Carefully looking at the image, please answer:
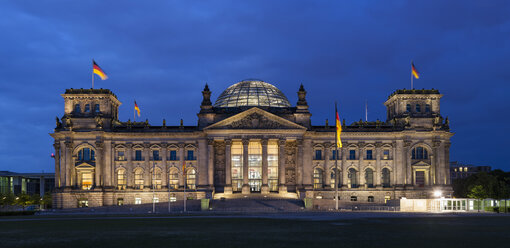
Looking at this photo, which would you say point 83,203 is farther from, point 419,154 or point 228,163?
point 419,154

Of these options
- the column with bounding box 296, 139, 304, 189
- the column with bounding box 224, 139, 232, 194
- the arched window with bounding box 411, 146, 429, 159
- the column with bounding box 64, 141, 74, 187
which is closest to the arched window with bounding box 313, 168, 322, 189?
the column with bounding box 296, 139, 304, 189

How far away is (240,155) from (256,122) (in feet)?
32.3

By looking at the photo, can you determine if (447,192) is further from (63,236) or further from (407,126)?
(63,236)

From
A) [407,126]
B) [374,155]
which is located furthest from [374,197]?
[407,126]

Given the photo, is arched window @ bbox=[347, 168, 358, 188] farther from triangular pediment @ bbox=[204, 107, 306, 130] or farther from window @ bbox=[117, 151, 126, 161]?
window @ bbox=[117, 151, 126, 161]

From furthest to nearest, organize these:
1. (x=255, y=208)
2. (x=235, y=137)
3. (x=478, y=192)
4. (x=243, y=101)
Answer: (x=243, y=101)
(x=235, y=137)
(x=478, y=192)
(x=255, y=208)

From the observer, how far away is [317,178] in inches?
4535

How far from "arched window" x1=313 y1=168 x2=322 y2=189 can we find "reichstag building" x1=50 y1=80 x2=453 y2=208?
0.71 feet

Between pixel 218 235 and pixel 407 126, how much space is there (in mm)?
83916

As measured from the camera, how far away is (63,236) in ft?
128

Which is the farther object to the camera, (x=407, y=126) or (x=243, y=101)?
(x=243, y=101)

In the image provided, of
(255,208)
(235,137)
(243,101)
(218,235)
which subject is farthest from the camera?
(243,101)

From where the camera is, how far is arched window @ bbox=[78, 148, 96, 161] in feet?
368

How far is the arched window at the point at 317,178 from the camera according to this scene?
376 ft
